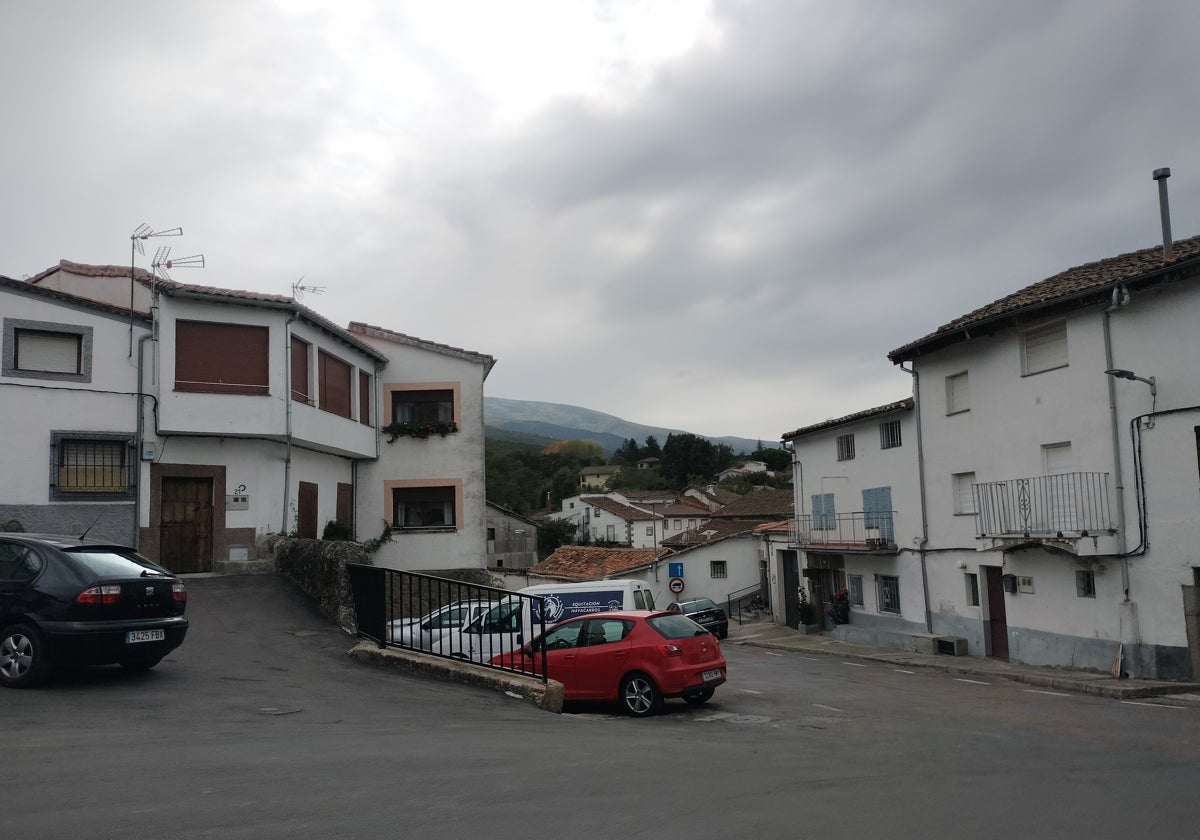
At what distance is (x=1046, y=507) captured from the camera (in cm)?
2036

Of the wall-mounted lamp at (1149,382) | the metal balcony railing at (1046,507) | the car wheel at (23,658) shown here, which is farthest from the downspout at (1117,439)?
the car wheel at (23,658)

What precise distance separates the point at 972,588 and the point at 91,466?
2107cm

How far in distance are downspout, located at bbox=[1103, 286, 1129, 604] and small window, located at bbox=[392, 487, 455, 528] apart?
55.3 feet

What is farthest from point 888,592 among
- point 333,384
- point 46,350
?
point 46,350

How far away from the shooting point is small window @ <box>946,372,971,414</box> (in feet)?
78.6

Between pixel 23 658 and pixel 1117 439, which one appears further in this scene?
pixel 1117 439

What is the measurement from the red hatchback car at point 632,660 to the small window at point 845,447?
61.3 ft

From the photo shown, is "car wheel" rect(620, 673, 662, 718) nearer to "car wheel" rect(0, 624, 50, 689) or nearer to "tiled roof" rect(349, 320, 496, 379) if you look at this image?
"car wheel" rect(0, 624, 50, 689)

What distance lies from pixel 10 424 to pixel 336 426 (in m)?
7.26

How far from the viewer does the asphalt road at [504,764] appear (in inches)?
235

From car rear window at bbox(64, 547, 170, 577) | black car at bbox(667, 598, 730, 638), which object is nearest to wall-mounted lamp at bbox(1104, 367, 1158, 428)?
car rear window at bbox(64, 547, 170, 577)

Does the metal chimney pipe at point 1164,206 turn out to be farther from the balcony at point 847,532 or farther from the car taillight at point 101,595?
the car taillight at point 101,595

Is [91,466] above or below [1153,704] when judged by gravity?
above

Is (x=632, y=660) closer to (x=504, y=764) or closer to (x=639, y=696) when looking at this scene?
(x=639, y=696)
